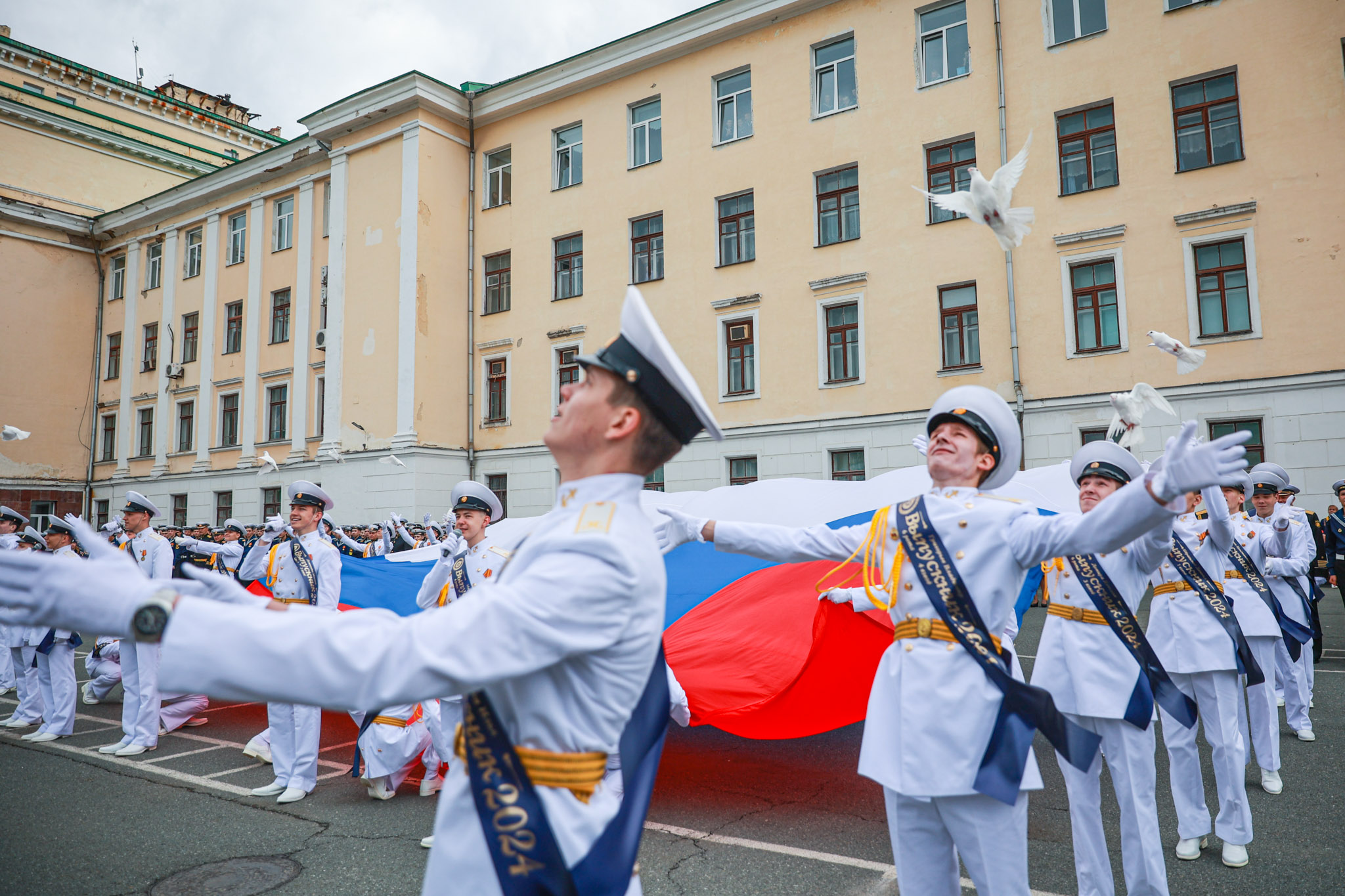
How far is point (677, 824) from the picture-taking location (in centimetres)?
537

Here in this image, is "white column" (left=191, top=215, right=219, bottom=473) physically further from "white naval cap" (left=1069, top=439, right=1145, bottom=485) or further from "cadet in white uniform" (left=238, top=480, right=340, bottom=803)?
"white naval cap" (left=1069, top=439, right=1145, bottom=485)

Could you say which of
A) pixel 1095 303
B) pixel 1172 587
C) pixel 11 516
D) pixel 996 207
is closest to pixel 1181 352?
pixel 1172 587

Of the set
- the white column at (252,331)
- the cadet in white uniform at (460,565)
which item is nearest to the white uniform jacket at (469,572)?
the cadet in white uniform at (460,565)

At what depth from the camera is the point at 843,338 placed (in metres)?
19.7

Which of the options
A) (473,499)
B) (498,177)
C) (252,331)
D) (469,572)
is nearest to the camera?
(469,572)

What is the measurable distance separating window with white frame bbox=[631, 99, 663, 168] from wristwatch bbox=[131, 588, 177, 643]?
22.3m

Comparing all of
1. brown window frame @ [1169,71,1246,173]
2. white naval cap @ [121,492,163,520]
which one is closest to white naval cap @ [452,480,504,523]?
white naval cap @ [121,492,163,520]

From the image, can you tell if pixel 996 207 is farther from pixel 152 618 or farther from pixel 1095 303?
pixel 1095 303

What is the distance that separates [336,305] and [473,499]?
69.4 feet

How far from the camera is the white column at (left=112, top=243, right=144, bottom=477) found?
32.3 metres

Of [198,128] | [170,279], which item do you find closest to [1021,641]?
[170,279]

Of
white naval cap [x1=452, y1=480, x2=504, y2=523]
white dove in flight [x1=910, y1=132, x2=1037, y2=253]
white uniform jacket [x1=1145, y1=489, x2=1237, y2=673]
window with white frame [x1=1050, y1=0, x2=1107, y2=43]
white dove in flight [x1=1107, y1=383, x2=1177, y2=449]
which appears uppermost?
window with white frame [x1=1050, y1=0, x2=1107, y2=43]

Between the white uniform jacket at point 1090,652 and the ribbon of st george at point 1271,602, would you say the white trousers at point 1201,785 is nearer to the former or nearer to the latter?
the white uniform jacket at point 1090,652

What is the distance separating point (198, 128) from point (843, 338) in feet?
109
